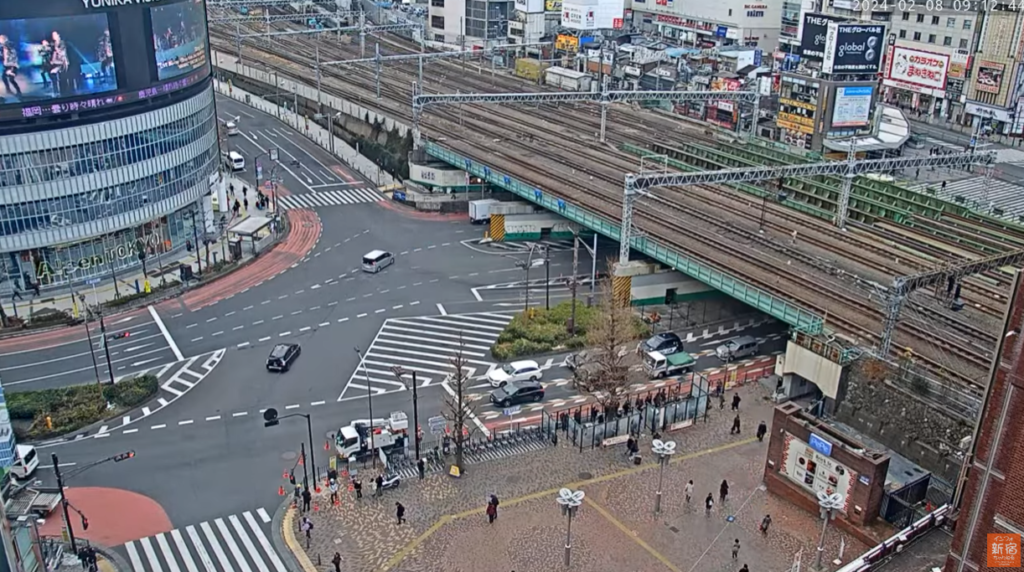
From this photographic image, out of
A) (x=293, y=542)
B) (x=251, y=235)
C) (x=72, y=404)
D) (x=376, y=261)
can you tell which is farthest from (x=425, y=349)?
(x=251, y=235)

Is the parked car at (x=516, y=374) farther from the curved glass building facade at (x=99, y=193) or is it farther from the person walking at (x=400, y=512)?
the curved glass building facade at (x=99, y=193)

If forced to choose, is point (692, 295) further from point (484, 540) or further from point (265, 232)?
point (265, 232)

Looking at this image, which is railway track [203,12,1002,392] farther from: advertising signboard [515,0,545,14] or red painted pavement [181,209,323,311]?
advertising signboard [515,0,545,14]

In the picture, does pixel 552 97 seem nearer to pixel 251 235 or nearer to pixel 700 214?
pixel 700 214

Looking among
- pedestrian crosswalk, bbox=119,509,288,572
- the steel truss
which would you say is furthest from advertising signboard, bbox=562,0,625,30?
pedestrian crosswalk, bbox=119,509,288,572

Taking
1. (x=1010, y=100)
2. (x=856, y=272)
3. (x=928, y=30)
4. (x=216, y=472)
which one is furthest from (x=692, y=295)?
(x=928, y=30)

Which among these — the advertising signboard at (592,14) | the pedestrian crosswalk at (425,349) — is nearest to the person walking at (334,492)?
the pedestrian crosswalk at (425,349)
